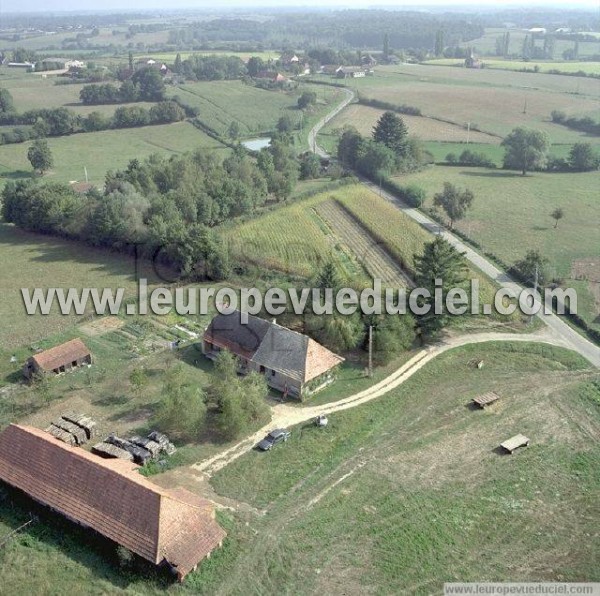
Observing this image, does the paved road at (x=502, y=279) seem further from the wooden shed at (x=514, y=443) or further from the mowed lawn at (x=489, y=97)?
the mowed lawn at (x=489, y=97)

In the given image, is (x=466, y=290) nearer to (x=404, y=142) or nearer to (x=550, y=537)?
(x=550, y=537)

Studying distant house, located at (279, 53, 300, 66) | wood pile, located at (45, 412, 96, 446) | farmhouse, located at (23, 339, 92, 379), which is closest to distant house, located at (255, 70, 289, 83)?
distant house, located at (279, 53, 300, 66)

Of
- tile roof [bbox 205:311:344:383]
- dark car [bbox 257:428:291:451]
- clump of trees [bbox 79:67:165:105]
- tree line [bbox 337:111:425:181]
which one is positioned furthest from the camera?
clump of trees [bbox 79:67:165:105]

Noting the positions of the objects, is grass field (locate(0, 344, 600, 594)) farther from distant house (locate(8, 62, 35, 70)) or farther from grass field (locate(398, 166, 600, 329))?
distant house (locate(8, 62, 35, 70))

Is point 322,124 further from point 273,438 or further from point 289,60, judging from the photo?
point 273,438

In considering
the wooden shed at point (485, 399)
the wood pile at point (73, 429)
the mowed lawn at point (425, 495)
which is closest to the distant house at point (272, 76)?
the wooden shed at point (485, 399)

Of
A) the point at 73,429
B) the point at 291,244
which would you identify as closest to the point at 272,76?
the point at 291,244
